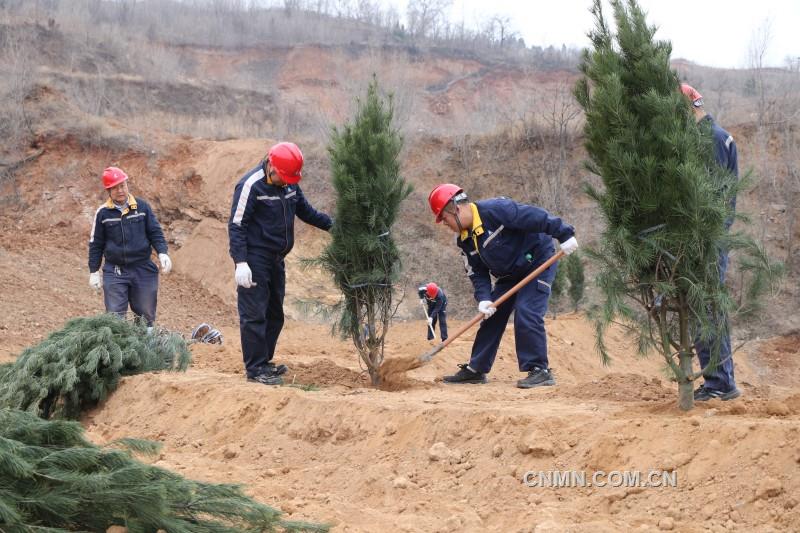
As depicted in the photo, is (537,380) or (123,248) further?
(123,248)

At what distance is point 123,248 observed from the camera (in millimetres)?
9055

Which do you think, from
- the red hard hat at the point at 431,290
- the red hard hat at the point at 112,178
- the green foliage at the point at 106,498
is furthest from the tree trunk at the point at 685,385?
the red hard hat at the point at 431,290

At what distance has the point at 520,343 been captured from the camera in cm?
743

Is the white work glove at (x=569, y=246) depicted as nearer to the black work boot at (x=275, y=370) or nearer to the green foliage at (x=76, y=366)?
the black work boot at (x=275, y=370)

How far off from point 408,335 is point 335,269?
7714mm

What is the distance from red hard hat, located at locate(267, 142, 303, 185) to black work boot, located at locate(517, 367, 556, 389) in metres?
2.69

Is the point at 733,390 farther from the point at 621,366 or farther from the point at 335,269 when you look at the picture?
the point at 621,366

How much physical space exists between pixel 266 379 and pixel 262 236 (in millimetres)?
1266

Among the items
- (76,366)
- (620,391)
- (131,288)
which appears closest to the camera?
(620,391)

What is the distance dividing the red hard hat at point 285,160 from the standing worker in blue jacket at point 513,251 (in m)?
1.20

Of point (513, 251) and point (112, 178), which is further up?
point (112, 178)

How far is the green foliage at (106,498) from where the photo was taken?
11.0 ft

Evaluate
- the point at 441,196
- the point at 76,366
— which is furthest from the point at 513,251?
the point at 76,366

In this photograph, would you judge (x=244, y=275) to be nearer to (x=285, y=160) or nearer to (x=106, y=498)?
(x=285, y=160)
